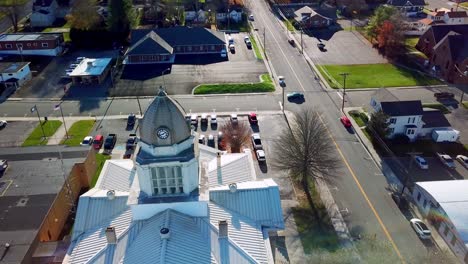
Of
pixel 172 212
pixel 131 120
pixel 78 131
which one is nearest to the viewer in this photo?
pixel 172 212

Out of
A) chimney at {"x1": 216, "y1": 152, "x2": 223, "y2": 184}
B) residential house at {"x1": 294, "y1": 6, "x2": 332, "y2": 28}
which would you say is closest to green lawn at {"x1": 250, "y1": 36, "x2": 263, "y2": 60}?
residential house at {"x1": 294, "y1": 6, "x2": 332, "y2": 28}

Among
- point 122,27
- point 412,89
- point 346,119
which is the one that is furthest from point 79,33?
point 412,89

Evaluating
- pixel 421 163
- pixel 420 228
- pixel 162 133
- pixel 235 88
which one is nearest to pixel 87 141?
pixel 235 88

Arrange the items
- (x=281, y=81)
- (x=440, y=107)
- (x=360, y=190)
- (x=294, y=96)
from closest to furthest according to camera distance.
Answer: (x=360, y=190), (x=440, y=107), (x=294, y=96), (x=281, y=81)

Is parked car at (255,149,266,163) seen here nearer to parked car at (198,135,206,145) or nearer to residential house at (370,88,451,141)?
parked car at (198,135,206,145)

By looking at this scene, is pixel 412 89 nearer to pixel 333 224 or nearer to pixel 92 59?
pixel 333 224

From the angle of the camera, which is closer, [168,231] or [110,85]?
[168,231]

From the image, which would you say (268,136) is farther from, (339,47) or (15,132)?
(339,47)
